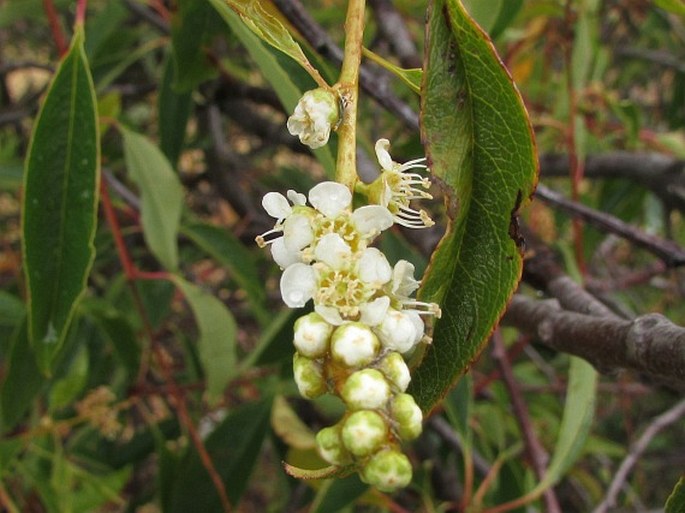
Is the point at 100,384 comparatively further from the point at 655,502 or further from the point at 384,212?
the point at 655,502

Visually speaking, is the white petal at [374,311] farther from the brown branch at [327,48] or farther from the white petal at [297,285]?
the brown branch at [327,48]

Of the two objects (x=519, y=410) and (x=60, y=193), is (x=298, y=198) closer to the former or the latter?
(x=60, y=193)

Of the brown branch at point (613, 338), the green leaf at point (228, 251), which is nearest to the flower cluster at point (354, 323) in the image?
the brown branch at point (613, 338)

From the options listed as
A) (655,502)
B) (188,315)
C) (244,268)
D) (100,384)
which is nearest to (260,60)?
A: (244,268)

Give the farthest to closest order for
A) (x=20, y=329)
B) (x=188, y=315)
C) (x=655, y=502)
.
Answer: (x=655, y=502) → (x=188, y=315) → (x=20, y=329)

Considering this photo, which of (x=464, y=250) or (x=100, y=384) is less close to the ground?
(x=464, y=250)

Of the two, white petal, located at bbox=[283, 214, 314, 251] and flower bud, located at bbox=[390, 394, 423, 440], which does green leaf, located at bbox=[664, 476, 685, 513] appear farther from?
white petal, located at bbox=[283, 214, 314, 251]

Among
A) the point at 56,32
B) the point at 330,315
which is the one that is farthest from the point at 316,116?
the point at 56,32
